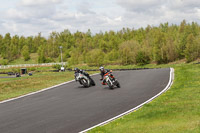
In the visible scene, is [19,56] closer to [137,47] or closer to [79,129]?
[137,47]

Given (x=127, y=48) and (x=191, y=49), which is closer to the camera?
(x=191, y=49)

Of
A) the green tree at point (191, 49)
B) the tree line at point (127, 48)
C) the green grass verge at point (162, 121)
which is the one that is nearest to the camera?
the green grass verge at point (162, 121)

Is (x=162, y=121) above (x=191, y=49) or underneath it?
underneath

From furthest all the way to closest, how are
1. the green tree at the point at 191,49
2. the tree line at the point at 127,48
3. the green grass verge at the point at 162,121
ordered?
the tree line at the point at 127,48 < the green tree at the point at 191,49 < the green grass verge at the point at 162,121

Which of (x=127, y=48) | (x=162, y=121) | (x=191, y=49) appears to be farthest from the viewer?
(x=127, y=48)

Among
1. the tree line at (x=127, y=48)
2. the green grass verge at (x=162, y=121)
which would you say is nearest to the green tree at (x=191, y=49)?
the tree line at (x=127, y=48)

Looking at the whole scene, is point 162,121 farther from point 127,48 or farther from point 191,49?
point 127,48

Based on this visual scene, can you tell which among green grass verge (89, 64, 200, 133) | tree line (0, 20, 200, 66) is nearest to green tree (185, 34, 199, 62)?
tree line (0, 20, 200, 66)

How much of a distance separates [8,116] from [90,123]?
4.05m

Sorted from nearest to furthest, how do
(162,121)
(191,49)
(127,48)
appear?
(162,121)
(191,49)
(127,48)

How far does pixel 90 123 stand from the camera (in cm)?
856

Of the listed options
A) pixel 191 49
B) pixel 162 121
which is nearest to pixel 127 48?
pixel 191 49

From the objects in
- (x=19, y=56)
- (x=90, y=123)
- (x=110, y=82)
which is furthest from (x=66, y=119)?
(x=19, y=56)

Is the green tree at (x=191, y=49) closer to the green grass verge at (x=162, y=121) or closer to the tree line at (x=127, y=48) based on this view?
the tree line at (x=127, y=48)
